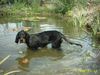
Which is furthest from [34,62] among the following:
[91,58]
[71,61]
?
[91,58]

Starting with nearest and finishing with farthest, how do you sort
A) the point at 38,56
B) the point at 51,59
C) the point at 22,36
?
the point at 51,59, the point at 38,56, the point at 22,36

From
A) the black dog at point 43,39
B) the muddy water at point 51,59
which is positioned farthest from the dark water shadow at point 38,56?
the black dog at point 43,39

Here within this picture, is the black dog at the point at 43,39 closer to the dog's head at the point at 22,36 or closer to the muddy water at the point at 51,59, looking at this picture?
the dog's head at the point at 22,36

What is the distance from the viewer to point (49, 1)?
70.6 feet

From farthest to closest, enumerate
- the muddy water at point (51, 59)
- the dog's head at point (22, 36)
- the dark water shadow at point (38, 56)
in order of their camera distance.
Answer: the dog's head at point (22, 36) < the dark water shadow at point (38, 56) < the muddy water at point (51, 59)

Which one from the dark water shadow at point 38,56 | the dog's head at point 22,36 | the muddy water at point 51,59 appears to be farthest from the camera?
the dog's head at point 22,36

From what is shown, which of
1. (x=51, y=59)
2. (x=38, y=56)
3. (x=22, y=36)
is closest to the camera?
(x=51, y=59)

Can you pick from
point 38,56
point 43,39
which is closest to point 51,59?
point 38,56

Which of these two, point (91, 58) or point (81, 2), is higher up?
point (81, 2)

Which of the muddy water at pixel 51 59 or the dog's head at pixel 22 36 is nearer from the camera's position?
the muddy water at pixel 51 59

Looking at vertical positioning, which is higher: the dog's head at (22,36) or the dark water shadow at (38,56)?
the dog's head at (22,36)

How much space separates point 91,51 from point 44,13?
36.3 ft

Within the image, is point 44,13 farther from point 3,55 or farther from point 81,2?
point 3,55

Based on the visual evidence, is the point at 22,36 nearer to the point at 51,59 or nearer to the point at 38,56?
the point at 38,56
